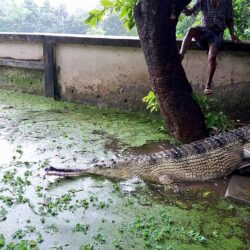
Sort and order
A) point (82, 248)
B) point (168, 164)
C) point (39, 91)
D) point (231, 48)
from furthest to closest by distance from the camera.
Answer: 1. point (39, 91)
2. point (231, 48)
3. point (168, 164)
4. point (82, 248)

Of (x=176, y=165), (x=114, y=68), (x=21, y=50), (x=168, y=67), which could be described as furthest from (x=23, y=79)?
(x=176, y=165)

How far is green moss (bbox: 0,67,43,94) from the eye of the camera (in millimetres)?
6922

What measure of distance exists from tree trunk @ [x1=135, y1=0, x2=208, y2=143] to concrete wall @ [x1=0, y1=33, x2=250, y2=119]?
3.02 feet

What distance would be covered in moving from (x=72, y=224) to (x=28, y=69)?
4962mm

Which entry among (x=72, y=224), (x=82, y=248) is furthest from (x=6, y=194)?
(x=82, y=248)

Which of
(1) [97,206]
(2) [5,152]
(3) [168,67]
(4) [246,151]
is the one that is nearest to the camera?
(1) [97,206]

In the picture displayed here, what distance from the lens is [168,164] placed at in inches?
138

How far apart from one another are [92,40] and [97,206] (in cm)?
375

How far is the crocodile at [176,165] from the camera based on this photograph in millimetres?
3479

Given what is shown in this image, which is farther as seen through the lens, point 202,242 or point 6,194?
point 6,194

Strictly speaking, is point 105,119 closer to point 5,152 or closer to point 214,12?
point 5,152

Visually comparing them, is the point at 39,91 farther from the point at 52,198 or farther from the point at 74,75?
the point at 52,198

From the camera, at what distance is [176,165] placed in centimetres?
351

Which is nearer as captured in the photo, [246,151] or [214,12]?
[246,151]
